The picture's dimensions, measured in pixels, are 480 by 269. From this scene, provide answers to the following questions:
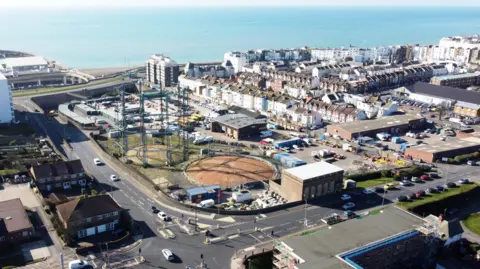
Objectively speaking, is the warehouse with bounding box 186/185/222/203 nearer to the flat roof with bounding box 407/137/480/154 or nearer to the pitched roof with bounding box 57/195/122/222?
the pitched roof with bounding box 57/195/122/222

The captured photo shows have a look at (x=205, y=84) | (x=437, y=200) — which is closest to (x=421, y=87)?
(x=205, y=84)

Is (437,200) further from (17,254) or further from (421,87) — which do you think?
(421,87)

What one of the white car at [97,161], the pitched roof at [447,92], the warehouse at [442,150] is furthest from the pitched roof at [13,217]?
the pitched roof at [447,92]

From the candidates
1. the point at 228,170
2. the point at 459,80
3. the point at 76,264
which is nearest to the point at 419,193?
the point at 228,170

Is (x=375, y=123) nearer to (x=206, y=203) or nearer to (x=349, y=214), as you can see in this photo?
(x=349, y=214)

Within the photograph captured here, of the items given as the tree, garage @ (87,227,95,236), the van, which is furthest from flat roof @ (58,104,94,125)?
the tree
